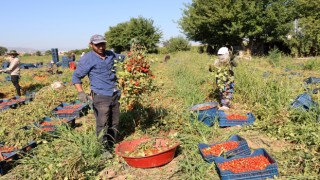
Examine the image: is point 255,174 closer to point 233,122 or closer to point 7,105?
point 233,122

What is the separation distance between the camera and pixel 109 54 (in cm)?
430

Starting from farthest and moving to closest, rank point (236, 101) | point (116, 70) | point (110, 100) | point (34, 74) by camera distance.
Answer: point (34, 74) → point (236, 101) → point (116, 70) → point (110, 100)

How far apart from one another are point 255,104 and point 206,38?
72.4 feet

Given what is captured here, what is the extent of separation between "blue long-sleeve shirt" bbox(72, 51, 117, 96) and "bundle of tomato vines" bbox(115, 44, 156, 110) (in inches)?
6.6

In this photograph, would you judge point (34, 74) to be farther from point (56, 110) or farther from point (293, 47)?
point (293, 47)

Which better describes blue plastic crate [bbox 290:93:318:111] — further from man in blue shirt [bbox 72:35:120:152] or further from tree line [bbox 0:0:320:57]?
tree line [bbox 0:0:320:57]

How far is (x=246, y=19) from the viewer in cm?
2203

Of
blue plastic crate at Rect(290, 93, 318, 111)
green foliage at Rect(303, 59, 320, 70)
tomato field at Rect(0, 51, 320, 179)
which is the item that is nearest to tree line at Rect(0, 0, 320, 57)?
green foliage at Rect(303, 59, 320, 70)

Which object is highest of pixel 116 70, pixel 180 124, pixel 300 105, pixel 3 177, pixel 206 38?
pixel 206 38

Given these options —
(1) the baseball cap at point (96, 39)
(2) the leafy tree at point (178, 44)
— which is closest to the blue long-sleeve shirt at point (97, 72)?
(1) the baseball cap at point (96, 39)

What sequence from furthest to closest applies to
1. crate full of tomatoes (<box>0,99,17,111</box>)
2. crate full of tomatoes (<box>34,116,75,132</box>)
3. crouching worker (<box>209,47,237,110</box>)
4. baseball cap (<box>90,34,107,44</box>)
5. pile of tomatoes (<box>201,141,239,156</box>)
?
crate full of tomatoes (<box>0,99,17,111</box>), crouching worker (<box>209,47,237,110</box>), crate full of tomatoes (<box>34,116,75,132</box>), baseball cap (<box>90,34,107,44</box>), pile of tomatoes (<box>201,141,239,156</box>)

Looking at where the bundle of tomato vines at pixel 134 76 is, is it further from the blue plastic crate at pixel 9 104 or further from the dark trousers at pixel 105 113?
the blue plastic crate at pixel 9 104

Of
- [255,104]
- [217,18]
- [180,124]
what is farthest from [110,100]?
[217,18]

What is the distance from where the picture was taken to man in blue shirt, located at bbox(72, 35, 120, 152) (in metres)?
4.02
